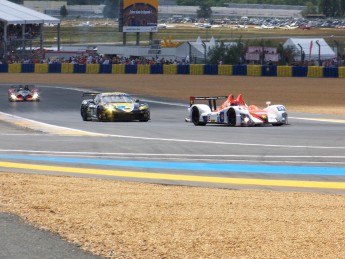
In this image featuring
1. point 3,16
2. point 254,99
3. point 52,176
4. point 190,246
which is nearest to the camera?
point 190,246

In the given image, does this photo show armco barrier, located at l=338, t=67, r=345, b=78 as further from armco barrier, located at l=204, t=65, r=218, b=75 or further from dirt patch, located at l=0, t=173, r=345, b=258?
dirt patch, located at l=0, t=173, r=345, b=258

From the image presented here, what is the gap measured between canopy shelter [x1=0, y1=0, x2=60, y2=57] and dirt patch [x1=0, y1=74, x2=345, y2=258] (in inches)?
2343

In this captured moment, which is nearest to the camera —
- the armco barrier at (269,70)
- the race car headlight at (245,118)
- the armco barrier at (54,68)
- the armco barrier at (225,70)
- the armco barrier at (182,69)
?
the race car headlight at (245,118)

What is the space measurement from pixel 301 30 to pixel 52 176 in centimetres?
10031

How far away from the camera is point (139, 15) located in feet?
257

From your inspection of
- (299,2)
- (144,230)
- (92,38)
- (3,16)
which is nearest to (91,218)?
(144,230)

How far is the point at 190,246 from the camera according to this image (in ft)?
26.5

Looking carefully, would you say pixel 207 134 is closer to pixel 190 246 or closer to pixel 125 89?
pixel 190 246

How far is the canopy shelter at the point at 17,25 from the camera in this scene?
71.8 metres

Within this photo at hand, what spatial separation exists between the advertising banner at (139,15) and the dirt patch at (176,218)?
6502 centimetres

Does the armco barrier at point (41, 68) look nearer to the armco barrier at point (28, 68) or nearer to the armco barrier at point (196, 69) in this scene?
the armco barrier at point (28, 68)

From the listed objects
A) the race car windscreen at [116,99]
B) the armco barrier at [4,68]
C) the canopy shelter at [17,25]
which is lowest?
the race car windscreen at [116,99]

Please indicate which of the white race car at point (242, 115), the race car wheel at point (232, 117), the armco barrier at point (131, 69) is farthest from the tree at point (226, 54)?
the race car wheel at point (232, 117)

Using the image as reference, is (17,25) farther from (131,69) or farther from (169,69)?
(169,69)
